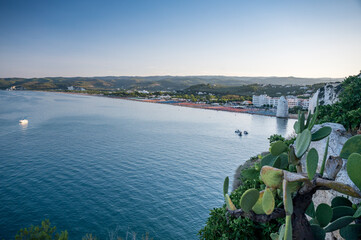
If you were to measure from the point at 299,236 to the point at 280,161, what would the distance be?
738mm

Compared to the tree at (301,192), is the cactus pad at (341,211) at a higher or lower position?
lower

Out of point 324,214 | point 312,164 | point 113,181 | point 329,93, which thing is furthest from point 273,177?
point 113,181

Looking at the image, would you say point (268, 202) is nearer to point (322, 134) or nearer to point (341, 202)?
point (322, 134)

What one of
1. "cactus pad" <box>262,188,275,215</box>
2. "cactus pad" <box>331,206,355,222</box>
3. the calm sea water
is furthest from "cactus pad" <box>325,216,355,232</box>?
the calm sea water

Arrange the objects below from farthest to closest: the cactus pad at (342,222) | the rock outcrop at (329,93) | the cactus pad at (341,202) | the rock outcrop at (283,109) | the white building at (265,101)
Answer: the white building at (265,101) < the rock outcrop at (283,109) < the rock outcrop at (329,93) < the cactus pad at (341,202) < the cactus pad at (342,222)

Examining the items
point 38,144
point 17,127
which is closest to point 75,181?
point 38,144

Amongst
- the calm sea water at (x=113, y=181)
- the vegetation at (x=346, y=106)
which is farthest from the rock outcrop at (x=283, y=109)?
the vegetation at (x=346, y=106)

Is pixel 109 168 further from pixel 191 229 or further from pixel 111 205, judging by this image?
pixel 191 229

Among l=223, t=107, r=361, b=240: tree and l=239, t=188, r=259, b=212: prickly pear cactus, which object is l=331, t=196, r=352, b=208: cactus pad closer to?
l=223, t=107, r=361, b=240: tree

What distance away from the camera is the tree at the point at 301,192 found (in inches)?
73.4

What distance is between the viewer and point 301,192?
2055 millimetres

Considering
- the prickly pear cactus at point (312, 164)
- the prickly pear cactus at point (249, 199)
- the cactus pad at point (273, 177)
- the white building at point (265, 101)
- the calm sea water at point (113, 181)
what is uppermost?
the prickly pear cactus at point (312, 164)

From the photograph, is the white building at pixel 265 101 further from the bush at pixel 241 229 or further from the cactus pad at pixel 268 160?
the cactus pad at pixel 268 160

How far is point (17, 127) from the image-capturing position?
124 ft
